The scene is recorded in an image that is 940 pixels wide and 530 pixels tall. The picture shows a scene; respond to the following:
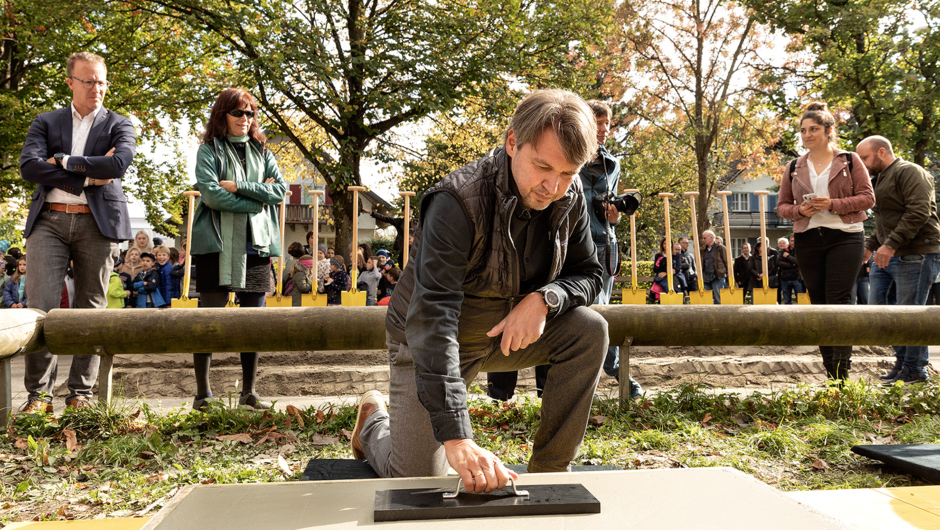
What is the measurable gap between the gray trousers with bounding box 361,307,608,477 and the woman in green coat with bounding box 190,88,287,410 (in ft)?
6.65

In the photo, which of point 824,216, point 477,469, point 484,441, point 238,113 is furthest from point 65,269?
point 824,216

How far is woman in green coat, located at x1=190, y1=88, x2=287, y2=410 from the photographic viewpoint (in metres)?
3.86

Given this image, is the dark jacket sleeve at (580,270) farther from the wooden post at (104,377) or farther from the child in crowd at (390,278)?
the child in crowd at (390,278)

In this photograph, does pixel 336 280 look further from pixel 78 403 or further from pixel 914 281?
pixel 914 281

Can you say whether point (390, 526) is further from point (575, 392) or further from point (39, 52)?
point (39, 52)

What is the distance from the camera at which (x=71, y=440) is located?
3314 millimetres

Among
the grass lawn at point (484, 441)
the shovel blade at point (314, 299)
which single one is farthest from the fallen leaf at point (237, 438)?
the shovel blade at point (314, 299)

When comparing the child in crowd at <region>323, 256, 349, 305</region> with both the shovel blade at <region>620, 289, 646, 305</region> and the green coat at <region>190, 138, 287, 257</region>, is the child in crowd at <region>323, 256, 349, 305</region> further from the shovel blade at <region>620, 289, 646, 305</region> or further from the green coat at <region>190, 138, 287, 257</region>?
the green coat at <region>190, 138, 287, 257</region>

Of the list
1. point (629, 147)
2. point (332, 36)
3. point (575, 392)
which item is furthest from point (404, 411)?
point (629, 147)

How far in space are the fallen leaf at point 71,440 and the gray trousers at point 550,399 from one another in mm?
2021

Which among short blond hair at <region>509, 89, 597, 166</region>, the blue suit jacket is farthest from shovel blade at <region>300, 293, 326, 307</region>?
short blond hair at <region>509, 89, 597, 166</region>

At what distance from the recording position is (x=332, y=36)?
38.6ft

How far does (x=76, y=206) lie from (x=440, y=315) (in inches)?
119

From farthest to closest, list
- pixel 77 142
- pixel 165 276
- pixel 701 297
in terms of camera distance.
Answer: pixel 165 276 < pixel 701 297 < pixel 77 142
